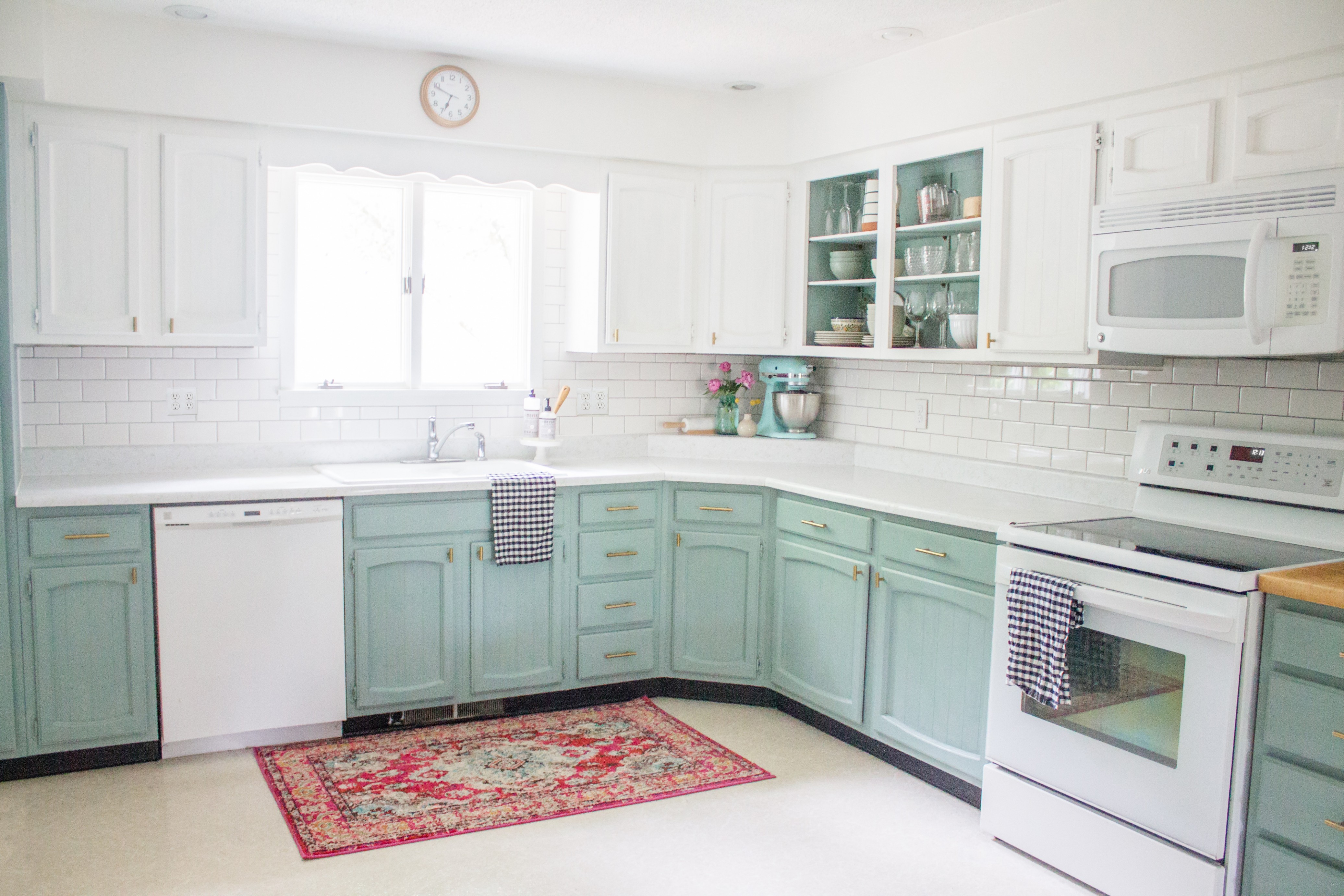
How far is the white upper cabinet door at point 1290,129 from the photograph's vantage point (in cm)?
263

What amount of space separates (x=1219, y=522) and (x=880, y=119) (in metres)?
1.90

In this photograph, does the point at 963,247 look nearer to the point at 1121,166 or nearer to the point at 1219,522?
the point at 1121,166

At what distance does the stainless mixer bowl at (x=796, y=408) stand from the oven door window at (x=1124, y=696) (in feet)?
6.36

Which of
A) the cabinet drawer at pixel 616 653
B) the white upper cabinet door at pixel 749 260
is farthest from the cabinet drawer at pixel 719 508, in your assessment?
the white upper cabinet door at pixel 749 260

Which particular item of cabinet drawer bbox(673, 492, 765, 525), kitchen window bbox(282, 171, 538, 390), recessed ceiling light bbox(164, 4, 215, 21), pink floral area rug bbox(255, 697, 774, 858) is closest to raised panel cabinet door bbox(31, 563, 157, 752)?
pink floral area rug bbox(255, 697, 774, 858)

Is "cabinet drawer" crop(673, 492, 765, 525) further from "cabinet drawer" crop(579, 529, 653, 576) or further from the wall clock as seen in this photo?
the wall clock

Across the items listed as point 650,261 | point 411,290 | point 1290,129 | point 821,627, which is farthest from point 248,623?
point 1290,129

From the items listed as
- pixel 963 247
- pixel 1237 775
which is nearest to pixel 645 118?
pixel 963 247

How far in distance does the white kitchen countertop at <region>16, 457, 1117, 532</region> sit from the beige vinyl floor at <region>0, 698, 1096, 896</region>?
0.88 metres

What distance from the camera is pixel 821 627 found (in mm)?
3869

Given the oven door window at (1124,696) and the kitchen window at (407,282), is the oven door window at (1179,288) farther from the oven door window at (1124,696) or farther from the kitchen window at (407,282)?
the kitchen window at (407,282)

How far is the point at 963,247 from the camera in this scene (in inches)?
148

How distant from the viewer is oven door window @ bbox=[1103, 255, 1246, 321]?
109 inches

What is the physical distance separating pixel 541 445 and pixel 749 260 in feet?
3.80
